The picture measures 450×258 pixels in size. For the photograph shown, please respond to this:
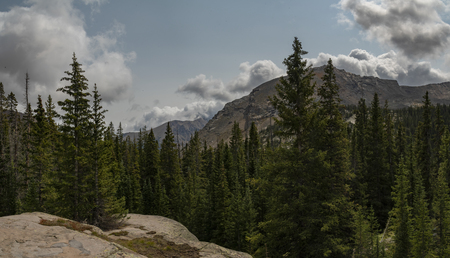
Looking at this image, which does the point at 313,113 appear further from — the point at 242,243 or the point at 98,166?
the point at 242,243

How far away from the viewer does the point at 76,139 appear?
2297 cm

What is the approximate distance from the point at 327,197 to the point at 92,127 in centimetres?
2180

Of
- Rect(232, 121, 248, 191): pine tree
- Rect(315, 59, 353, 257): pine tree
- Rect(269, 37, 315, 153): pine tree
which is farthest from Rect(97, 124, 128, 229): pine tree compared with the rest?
Rect(315, 59, 353, 257): pine tree

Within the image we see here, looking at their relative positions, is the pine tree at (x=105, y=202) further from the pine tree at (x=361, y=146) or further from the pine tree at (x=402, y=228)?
the pine tree at (x=361, y=146)

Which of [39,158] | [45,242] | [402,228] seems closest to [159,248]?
[45,242]

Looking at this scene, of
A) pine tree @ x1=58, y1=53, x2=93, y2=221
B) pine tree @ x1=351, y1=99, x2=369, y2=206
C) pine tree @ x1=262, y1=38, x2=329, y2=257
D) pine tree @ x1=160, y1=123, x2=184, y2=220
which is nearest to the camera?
pine tree @ x1=262, y1=38, x2=329, y2=257

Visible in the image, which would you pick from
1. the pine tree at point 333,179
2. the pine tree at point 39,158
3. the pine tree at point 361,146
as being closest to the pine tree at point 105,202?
the pine tree at point 39,158

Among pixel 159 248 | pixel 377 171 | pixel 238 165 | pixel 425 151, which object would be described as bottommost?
pixel 238 165

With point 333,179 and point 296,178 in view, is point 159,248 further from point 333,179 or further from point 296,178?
point 333,179

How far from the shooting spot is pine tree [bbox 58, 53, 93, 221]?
22.1m

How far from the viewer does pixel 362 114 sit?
41219 millimetres

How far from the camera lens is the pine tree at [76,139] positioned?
22094mm

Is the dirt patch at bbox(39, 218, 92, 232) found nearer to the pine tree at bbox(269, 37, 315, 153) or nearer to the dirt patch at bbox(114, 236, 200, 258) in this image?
the dirt patch at bbox(114, 236, 200, 258)

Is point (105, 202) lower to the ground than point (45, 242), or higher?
lower
